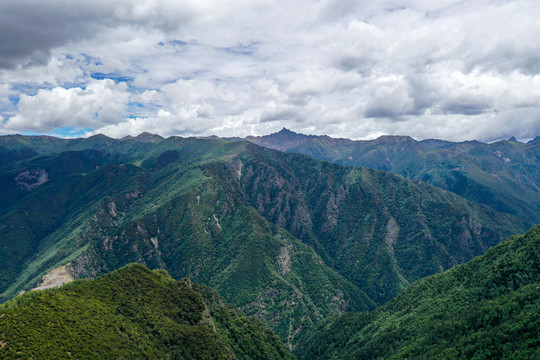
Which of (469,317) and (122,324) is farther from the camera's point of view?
(469,317)

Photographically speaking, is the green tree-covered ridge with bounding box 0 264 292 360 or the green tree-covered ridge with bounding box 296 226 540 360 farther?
the green tree-covered ridge with bounding box 296 226 540 360

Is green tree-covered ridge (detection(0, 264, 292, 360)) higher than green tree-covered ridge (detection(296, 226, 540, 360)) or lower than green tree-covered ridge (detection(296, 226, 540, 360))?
higher

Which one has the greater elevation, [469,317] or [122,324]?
[122,324]

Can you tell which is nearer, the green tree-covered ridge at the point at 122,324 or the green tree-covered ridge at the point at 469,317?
the green tree-covered ridge at the point at 122,324

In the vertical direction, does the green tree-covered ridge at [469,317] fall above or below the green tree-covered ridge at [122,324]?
below

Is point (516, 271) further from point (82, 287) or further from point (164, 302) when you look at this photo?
point (82, 287)
